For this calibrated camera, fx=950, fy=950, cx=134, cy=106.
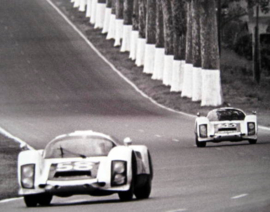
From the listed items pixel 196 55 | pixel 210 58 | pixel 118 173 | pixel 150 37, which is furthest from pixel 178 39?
pixel 118 173

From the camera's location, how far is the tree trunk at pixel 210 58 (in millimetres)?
41938

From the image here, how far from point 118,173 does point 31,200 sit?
139 cm

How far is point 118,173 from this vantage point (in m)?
13.8

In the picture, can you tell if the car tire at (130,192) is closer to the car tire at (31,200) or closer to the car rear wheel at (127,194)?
the car rear wheel at (127,194)

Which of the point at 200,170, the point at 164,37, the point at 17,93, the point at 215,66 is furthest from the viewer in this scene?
the point at 164,37

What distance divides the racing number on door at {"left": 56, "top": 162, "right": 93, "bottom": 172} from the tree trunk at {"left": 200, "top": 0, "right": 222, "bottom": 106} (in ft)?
93.2

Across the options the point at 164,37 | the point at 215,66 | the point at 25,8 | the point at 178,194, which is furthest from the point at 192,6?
the point at 25,8

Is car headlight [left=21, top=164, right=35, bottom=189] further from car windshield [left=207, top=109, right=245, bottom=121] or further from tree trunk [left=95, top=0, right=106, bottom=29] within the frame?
tree trunk [left=95, top=0, right=106, bottom=29]

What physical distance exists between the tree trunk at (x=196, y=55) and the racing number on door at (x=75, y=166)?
29.9 metres

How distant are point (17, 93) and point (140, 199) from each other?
33.7m

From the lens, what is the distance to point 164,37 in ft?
173

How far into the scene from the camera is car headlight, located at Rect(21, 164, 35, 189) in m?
13.9

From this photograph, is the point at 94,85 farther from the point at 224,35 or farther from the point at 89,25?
the point at 224,35

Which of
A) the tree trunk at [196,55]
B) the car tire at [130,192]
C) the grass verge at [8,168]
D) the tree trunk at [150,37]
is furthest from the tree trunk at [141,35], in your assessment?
the car tire at [130,192]
